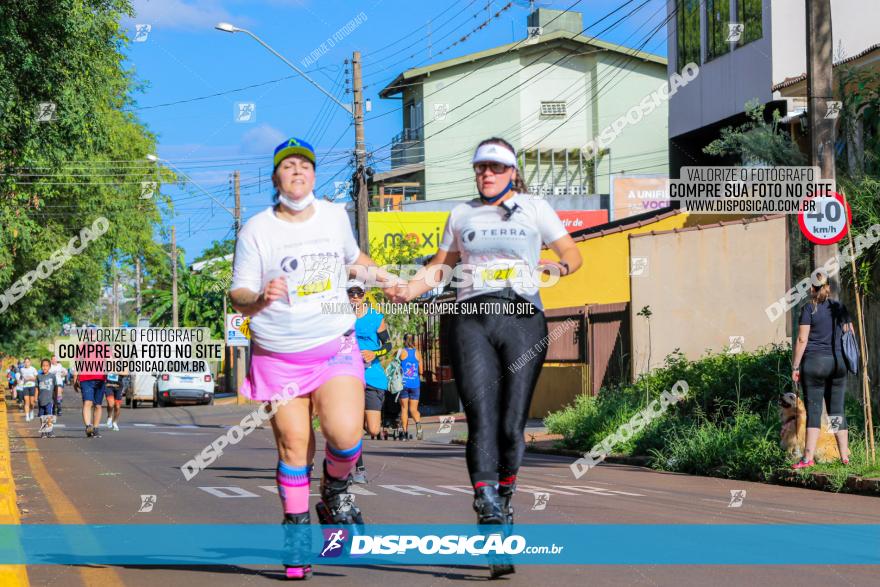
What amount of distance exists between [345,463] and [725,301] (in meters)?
16.4

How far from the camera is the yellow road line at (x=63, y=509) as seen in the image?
247 inches

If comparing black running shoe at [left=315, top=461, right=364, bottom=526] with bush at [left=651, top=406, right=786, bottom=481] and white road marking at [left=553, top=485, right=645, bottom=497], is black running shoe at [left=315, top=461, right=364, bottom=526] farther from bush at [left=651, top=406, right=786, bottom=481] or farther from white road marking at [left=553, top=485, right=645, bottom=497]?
bush at [left=651, top=406, right=786, bottom=481]

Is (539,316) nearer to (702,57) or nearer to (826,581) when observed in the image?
(826,581)

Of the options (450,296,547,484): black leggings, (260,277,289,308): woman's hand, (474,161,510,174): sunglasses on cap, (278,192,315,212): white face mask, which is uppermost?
(474,161,510,174): sunglasses on cap

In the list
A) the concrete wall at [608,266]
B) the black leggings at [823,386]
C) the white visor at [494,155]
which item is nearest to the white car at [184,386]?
the concrete wall at [608,266]

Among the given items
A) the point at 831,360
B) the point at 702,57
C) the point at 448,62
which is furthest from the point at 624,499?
the point at 448,62

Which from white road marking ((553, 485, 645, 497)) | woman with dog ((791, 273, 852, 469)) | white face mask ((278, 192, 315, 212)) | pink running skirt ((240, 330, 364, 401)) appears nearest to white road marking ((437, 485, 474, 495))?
white road marking ((553, 485, 645, 497))

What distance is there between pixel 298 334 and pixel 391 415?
16385 millimetres

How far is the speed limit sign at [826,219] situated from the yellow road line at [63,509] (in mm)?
7558

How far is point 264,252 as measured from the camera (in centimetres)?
602

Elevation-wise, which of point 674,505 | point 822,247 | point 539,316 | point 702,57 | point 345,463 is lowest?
point 674,505

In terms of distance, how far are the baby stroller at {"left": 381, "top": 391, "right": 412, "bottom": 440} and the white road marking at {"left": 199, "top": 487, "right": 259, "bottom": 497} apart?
34.8 ft

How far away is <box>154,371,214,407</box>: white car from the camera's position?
46.7m

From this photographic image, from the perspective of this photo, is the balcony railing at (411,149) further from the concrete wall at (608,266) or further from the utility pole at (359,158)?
the concrete wall at (608,266)
